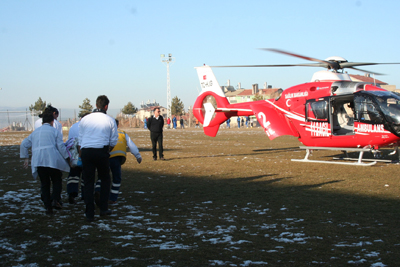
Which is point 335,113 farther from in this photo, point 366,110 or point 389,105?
point 389,105

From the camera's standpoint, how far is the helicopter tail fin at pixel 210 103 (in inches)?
679

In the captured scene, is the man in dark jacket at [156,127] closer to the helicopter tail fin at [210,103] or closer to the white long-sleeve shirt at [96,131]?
the helicopter tail fin at [210,103]

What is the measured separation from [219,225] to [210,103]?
12.3 m

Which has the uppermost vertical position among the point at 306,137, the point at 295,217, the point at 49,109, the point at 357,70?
the point at 357,70

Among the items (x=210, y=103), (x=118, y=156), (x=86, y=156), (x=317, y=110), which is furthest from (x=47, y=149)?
(x=210, y=103)

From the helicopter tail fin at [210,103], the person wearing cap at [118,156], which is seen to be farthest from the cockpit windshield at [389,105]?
the person wearing cap at [118,156]

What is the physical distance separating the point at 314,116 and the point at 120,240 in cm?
929

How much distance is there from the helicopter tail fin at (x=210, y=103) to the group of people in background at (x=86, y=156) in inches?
420

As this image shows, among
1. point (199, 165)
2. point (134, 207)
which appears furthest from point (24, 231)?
point (199, 165)

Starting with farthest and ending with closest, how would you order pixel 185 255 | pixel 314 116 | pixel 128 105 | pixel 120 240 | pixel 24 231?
pixel 128 105, pixel 314 116, pixel 24 231, pixel 120 240, pixel 185 255

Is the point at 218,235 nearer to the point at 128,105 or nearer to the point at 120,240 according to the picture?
the point at 120,240

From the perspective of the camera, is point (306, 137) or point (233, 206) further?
point (306, 137)

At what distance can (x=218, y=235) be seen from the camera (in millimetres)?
4973

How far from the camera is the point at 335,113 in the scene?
484 inches
